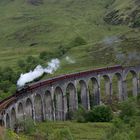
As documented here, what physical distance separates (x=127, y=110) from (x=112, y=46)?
77.6 metres

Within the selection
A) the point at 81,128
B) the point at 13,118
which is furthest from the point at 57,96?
the point at 13,118

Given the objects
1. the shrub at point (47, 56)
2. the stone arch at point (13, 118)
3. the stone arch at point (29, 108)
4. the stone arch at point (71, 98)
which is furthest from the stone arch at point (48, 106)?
the shrub at point (47, 56)

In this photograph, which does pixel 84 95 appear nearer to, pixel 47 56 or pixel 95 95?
pixel 95 95

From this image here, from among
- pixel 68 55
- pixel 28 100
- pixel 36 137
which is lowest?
pixel 36 137

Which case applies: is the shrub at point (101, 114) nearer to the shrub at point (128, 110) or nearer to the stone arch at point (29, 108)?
the shrub at point (128, 110)

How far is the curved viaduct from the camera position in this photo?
75750 millimetres

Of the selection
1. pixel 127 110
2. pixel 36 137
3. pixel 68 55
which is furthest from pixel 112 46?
pixel 36 137

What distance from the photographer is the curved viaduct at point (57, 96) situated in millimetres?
75750

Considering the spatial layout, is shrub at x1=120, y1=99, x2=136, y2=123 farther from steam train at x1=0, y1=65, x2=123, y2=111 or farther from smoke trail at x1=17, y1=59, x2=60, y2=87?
smoke trail at x1=17, y1=59, x2=60, y2=87

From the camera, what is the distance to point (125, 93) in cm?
10875

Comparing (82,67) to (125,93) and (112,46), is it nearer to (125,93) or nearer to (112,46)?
(112,46)

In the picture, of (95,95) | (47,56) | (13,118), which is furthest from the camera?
(47,56)

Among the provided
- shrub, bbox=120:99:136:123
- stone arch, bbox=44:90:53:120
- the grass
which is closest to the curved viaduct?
stone arch, bbox=44:90:53:120

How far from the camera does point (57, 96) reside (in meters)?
91.8
